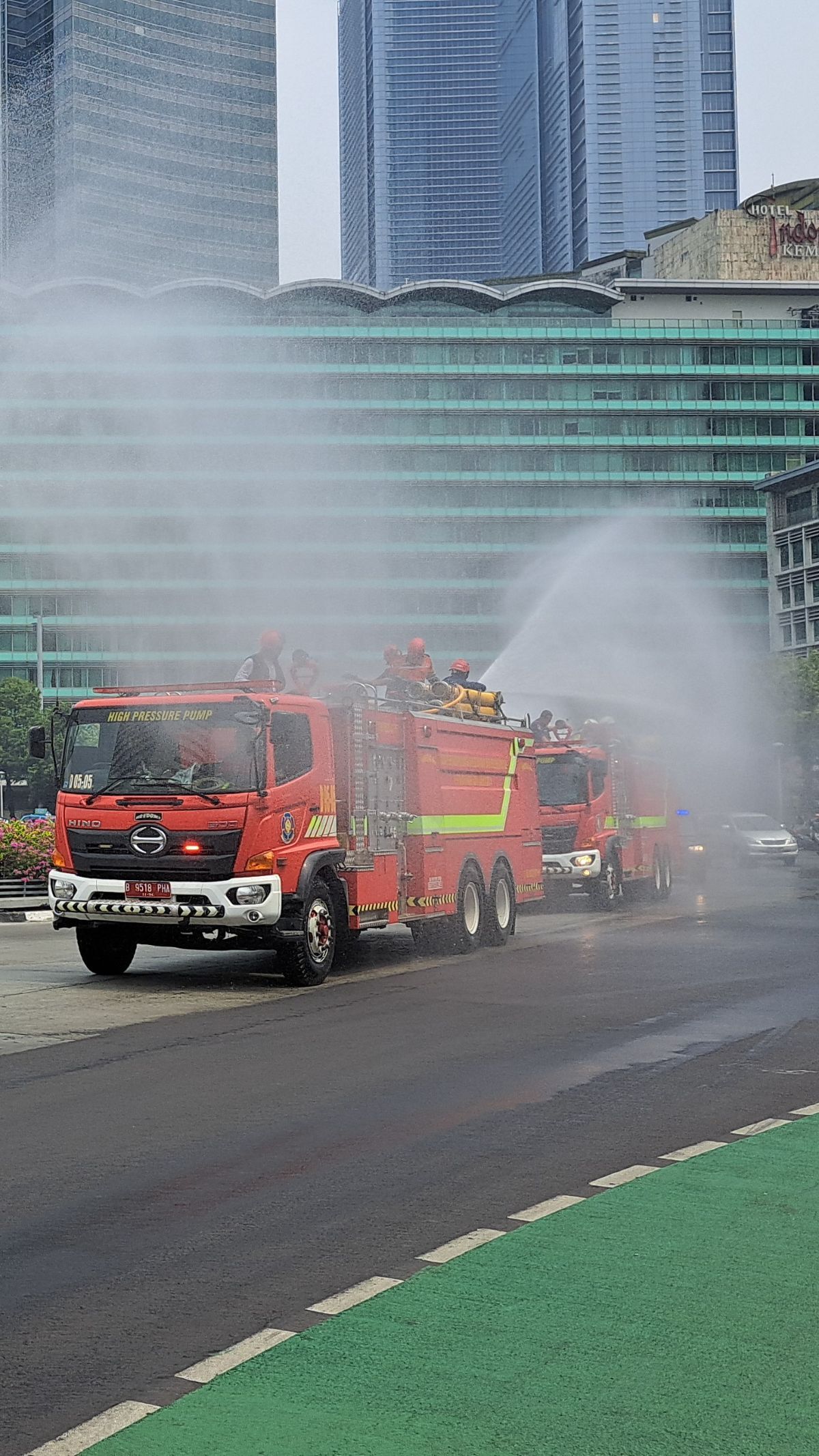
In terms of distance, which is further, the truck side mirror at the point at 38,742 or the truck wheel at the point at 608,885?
the truck wheel at the point at 608,885

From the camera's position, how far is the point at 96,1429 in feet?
13.5

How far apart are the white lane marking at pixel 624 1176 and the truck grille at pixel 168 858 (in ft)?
25.2

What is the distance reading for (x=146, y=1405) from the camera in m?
4.27

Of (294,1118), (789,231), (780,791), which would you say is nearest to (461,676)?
(294,1118)

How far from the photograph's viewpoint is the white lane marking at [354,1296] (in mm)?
5102

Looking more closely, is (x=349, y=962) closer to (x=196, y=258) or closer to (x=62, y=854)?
(x=62, y=854)

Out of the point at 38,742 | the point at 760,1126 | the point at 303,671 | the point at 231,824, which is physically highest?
the point at 303,671

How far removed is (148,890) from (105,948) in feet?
5.72

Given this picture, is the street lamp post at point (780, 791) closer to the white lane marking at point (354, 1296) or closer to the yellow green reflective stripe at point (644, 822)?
the yellow green reflective stripe at point (644, 822)

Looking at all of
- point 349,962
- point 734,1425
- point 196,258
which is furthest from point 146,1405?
point 196,258

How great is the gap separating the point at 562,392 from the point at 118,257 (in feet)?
245

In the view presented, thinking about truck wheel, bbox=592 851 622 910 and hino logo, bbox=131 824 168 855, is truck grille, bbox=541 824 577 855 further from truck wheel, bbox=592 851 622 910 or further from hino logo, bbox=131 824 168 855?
hino logo, bbox=131 824 168 855

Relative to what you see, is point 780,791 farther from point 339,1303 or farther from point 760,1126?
point 339,1303

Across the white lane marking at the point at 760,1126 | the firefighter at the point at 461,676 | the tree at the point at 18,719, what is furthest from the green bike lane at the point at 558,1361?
the tree at the point at 18,719
